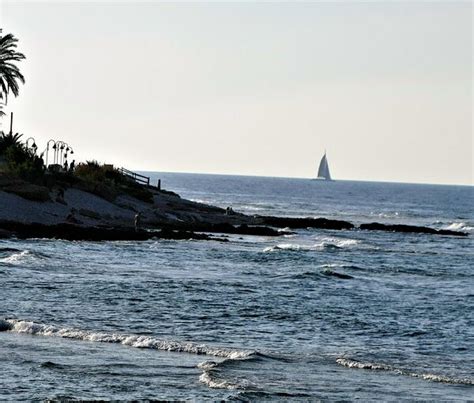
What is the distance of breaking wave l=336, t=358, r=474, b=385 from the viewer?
23.7m

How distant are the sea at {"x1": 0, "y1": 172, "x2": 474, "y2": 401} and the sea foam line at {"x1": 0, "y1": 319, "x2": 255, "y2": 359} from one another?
49 mm

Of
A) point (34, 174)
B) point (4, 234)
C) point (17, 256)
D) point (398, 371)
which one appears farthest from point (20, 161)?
point (398, 371)

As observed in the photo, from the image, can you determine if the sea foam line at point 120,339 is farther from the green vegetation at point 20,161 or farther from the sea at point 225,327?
the green vegetation at point 20,161

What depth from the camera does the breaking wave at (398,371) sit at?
23.7 meters

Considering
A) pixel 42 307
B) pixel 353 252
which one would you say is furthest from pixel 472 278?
pixel 42 307

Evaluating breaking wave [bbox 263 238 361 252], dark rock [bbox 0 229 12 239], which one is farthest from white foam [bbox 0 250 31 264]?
breaking wave [bbox 263 238 361 252]

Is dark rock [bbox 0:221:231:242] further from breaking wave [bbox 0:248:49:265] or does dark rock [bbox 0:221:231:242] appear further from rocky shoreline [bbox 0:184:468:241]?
breaking wave [bbox 0:248:49:265]

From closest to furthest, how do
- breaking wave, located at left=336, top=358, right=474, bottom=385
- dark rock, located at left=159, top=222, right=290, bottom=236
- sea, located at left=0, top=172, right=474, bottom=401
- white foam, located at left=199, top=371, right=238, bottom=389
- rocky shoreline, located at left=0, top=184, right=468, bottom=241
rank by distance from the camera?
1. white foam, located at left=199, top=371, right=238, bottom=389
2. sea, located at left=0, top=172, right=474, bottom=401
3. breaking wave, located at left=336, top=358, right=474, bottom=385
4. rocky shoreline, located at left=0, top=184, right=468, bottom=241
5. dark rock, located at left=159, top=222, right=290, bottom=236

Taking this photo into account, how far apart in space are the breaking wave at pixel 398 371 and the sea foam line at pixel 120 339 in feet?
7.18

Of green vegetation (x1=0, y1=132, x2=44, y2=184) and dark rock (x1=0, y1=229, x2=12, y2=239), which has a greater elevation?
green vegetation (x1=0, y1=132, x2=44, y2=184)

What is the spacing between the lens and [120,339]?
88.7 feet

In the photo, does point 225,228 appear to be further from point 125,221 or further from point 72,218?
point 72,218

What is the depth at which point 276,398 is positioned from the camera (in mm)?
21094

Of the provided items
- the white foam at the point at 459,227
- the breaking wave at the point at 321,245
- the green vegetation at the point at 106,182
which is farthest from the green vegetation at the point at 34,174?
the white foam at the point at 459,227
